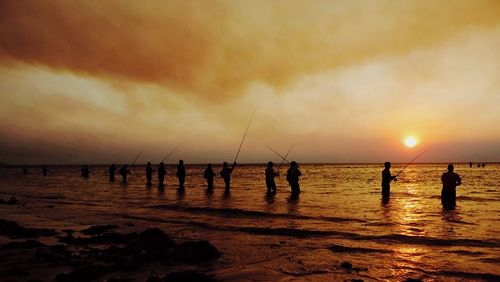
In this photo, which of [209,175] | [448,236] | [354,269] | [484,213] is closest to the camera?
[354,269]

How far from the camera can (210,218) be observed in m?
13.9

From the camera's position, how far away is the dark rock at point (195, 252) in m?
7.28

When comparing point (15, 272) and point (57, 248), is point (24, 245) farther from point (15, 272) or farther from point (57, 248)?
point (15, 272)

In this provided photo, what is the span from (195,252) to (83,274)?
7.07 feet

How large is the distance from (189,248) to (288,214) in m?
7.54

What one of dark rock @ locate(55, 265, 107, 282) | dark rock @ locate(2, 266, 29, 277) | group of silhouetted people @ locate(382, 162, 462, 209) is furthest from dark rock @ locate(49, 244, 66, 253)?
group of silhouetted people @ locate(382, 162, 462, 209)

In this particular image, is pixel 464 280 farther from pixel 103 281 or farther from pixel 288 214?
pixel 288 214

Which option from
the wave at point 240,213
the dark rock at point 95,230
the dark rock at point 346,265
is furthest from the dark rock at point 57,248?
the wave at point 240,213

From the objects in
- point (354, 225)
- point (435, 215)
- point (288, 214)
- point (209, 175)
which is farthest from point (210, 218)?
point (209, 175)

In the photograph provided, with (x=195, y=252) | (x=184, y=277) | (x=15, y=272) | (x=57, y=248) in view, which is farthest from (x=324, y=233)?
(x=15, y=272)

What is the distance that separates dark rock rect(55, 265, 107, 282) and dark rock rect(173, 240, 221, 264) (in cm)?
148

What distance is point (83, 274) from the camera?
6.08 meters

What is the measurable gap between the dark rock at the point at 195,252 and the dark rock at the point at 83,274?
148 cm

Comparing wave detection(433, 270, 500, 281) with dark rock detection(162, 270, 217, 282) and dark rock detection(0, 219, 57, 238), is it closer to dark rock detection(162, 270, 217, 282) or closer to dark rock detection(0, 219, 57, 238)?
dark rock detection(162, 270, 217, 282)
